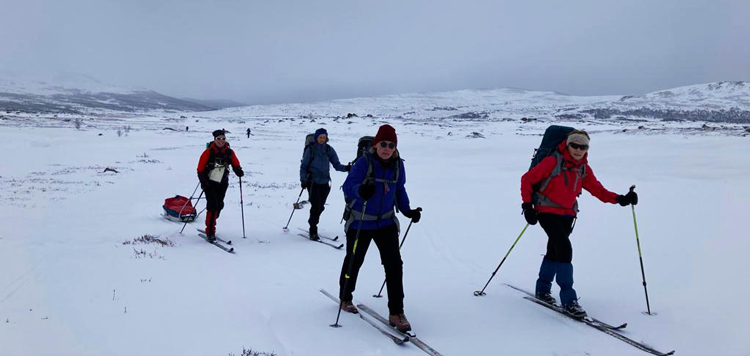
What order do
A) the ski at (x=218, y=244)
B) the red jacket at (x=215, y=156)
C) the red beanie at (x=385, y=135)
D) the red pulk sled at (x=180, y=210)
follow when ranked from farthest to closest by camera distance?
the red pulk sled at (x=180, y=210) < the red jacket at (x=215, y=156) < the ski at (x=218, y=244) < the red beanie at (x=385, y=135)

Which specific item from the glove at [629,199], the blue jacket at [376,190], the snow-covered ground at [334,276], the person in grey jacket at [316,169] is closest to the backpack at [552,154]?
the glove at [629,199]

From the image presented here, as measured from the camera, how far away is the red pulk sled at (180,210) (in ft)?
38.9

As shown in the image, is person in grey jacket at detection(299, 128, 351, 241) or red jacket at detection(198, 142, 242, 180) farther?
person in grey jacket at detection(299, 128, 351, 241)

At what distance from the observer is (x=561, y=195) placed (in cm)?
586

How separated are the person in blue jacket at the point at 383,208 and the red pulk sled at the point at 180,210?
24.3 feet

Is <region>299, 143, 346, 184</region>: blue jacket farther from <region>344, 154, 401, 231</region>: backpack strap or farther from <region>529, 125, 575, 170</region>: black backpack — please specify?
<region>529, 125, 575, 170</region>: black backpack

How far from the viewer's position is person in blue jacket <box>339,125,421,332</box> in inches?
212

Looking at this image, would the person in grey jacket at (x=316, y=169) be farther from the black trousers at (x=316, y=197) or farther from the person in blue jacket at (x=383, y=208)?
the person in blue jacket at (x=383, y=208)

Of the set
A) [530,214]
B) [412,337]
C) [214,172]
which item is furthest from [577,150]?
[214,172]

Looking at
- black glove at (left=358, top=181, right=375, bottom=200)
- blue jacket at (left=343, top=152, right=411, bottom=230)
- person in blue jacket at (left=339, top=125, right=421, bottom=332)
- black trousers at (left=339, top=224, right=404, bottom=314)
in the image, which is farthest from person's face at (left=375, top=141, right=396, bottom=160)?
black trousers at (left=339, top=224, right=404, bottom=314)

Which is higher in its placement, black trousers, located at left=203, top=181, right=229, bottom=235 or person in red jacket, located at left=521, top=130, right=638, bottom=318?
person in red jacket, located at left=521, top=130, right=638, bottom=318

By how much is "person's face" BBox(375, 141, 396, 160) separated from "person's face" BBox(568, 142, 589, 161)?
2.12 m

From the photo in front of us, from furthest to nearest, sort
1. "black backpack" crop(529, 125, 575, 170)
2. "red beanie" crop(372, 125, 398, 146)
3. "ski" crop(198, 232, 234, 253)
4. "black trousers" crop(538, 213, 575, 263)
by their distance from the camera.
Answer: "ski" crop(198, 232, 234, 253) → "black backpack" crop(529, 125, 575, 170) → "black trousers" crop(538, 213, 575, 263) → "red beanie" crop(372, 125, 398, 146)

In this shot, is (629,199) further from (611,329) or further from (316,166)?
(316,166)
